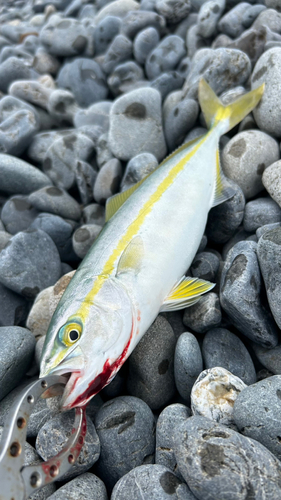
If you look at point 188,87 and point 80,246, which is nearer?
→ point 80,246

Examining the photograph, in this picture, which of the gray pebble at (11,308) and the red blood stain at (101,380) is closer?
the red blood stain at (101,380)

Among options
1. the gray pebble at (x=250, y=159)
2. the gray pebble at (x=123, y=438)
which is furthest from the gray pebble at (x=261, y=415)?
the gray pebble at (x=250, y=159)

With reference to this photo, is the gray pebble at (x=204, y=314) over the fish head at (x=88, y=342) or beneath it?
beneath

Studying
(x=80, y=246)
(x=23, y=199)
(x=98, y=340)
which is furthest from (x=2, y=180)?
(x=98, y=340)

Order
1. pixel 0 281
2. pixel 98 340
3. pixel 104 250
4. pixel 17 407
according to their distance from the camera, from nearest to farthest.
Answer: pixel 17 407, pixel 98 340, pixel 104 250, pixel 0 281

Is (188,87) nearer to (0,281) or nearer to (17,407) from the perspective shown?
(0,281)

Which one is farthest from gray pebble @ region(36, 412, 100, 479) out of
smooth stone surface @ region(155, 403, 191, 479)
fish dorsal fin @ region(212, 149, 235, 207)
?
fish dorsal fin @ region(212, 149, 235, 207)

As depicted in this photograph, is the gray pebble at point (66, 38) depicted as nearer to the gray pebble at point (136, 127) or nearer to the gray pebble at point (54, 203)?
the gray pebble at point (136, 127)

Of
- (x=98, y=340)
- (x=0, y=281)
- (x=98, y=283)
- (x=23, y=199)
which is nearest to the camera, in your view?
(x=98, y=340)
